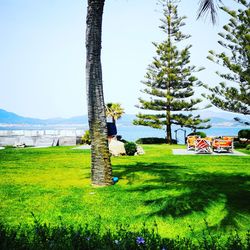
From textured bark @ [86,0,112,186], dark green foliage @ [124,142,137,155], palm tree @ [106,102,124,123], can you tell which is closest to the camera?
textured bark @ [86,0,112,186]

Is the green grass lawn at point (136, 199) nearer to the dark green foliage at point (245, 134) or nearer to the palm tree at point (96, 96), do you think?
the palm tree at point (96, 96)

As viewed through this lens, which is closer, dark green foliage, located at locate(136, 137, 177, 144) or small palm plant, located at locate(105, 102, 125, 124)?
dark green foliage, located at locate(136, 137, 177, 144)

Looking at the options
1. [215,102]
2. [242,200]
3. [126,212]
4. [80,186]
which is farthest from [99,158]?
[215,102]

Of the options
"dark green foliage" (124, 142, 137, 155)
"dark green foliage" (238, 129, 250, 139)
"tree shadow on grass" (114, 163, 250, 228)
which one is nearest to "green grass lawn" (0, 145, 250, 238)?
"tree shadow on grass" (114, 163, 250, 228)

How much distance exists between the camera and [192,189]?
812 centimetres

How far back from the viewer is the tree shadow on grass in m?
6.48

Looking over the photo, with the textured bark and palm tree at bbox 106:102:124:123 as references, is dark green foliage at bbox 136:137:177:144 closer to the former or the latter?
palm tree at bbox 106:102:124:123

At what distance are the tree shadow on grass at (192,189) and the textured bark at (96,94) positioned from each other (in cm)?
91

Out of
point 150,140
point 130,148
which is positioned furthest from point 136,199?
point 150,140

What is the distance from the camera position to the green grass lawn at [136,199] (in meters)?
5.90

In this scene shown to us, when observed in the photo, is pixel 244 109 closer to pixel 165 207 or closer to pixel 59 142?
pixel 59 142

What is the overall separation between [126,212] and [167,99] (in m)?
28.6

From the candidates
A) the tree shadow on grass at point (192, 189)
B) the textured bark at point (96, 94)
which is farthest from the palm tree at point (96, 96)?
the tree shadow on grass at point (192, 189)

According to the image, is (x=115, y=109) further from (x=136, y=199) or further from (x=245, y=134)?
(x=136, y=199)
